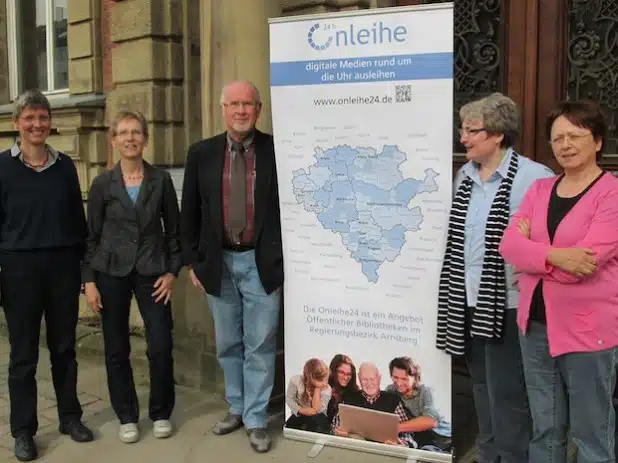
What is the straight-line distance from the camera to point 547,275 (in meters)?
2.98

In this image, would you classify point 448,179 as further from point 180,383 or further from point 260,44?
point 180,383

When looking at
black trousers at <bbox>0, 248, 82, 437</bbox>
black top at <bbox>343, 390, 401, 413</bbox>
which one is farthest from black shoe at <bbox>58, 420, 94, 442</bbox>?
black top at <bbox>343, 390, 401, 413</bbox>

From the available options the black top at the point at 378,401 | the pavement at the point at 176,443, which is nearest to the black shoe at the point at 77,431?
the pavement at the point at 176,443

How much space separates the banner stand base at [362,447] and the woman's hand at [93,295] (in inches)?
50.5

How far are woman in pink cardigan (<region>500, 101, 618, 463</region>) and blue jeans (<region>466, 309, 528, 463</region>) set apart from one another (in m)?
0.24

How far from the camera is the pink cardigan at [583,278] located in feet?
9.32

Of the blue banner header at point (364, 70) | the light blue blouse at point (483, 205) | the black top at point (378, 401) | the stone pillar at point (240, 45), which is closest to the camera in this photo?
the light blue blouse at point (483, 205)

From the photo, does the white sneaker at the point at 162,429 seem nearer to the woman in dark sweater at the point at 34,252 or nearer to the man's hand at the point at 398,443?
the woman in dark sweater at the point at 34,252

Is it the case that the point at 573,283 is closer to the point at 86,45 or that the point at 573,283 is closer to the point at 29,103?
the point at 29,103

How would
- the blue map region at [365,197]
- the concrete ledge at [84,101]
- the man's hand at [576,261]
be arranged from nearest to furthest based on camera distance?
the man's hand at [576,261]
the blue map region at [365,197]
the concrete ledge at [84,101]

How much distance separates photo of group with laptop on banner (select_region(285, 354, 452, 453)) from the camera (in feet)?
12.5

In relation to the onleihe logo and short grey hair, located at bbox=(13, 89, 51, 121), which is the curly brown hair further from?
short grey hair, located at bbox=(13, 89, 51, 121)

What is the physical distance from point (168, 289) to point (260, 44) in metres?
1.76

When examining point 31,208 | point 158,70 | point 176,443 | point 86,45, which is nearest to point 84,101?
point 86,45
